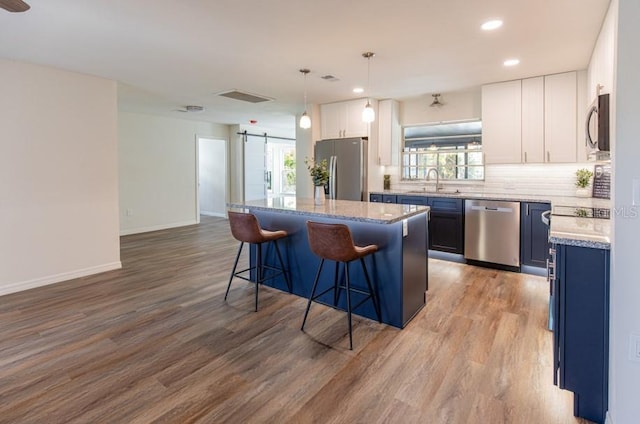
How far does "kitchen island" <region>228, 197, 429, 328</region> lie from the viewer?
2846 mm

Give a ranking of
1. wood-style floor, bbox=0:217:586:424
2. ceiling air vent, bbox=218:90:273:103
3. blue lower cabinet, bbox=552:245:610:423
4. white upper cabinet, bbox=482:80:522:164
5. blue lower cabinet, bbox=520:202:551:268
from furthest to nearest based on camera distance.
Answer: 1. ceiling air vent, bbox=218:90:273:103
2. white upper cabinet, bbox=482:80:522:164
3. blue lower cabinet, bbox=520:202:551:268
4. wood-style floor, bbox=0:217:586:424
5. blue lower cabinet, bbox=552:245:610:423

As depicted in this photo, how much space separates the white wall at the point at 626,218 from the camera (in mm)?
1505

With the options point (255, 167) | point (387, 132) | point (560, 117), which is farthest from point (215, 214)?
point (560, 117)

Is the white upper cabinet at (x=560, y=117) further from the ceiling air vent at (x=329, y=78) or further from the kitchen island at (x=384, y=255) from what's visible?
the ceiling air vent at (x=329, y=78)

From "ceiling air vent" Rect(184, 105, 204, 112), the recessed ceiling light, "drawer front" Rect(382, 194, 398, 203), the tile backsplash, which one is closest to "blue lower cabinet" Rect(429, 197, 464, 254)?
"drawer front" Rect(382, 194, 398, 203)

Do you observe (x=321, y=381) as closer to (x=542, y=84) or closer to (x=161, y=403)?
(x=161, y=403)

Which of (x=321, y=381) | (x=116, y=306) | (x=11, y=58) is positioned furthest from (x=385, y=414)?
(x=11, y=58)

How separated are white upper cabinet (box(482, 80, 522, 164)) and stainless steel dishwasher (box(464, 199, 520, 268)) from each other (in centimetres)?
68

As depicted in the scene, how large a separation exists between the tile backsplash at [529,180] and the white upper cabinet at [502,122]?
1.09 ft

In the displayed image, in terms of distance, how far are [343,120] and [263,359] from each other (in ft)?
14.1

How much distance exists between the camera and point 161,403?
1.95 meters

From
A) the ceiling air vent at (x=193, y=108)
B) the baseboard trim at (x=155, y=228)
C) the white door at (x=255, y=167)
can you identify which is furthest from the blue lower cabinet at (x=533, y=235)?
the baseboard trim at (x=155, y=228)

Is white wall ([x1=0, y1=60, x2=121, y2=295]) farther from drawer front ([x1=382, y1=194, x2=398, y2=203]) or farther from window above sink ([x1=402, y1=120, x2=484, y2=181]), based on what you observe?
window above sink ([x1=402, y1=120, x2=484, y2=181])

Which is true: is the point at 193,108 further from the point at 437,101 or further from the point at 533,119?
the point at 533,119
